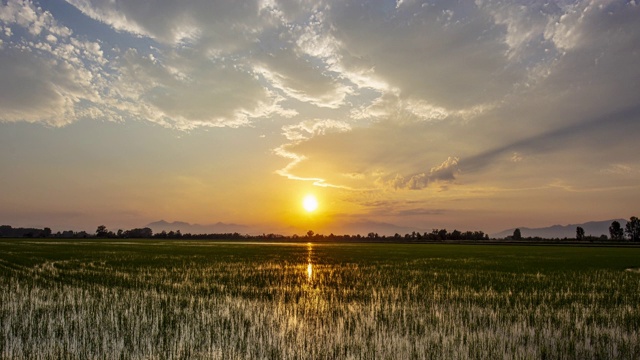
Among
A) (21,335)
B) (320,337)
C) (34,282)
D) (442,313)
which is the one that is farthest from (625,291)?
(34,282)

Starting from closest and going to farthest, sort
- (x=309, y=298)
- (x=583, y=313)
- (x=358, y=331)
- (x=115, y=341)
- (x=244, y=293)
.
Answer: (x=115, y=341), (x=358, y=331), (x=583, y=313), (x=309, y=298), (x=244, y=293)

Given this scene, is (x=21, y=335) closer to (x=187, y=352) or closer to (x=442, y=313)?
(x=187, y=352)

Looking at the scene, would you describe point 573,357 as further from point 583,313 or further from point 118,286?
point 118,286

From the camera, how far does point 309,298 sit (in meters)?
16.0

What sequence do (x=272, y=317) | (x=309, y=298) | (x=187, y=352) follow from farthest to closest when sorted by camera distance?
(x=309, y=298), (x=272, y=317), (x=187, y=352)

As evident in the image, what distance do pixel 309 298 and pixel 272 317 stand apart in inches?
158

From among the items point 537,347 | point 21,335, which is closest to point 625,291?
point 537,347

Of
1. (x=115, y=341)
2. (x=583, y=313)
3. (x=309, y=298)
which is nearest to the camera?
(x=115, y=341)

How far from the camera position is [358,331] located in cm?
1039

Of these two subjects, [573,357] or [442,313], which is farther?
[442,313]

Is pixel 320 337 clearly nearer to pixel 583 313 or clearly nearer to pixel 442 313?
pixel 442 313

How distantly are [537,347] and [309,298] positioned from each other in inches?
345

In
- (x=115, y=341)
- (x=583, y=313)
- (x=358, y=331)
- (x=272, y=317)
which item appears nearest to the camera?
(x=115, y=341)

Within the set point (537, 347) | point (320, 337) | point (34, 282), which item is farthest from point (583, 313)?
point (34, 282)
